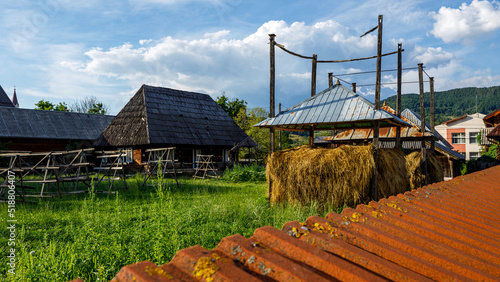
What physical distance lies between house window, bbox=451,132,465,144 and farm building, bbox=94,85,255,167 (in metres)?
33.4

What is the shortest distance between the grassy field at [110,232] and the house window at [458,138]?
44.5 metres

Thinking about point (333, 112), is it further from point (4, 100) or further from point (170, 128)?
point (4, 100)

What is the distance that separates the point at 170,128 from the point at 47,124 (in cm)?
1337

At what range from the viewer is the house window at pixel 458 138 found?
1703 inches

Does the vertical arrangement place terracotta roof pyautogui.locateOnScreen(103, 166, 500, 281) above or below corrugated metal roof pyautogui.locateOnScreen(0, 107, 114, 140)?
below

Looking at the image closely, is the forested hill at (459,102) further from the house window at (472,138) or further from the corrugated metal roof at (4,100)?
the corrugated metal roof at (4,100)

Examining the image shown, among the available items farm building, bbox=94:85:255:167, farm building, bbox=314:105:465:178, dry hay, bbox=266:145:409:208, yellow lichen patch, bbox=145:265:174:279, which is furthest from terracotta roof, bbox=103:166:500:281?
farm building, bbox=94:85:255:167

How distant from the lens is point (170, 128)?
2300 cm

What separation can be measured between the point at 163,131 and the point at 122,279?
21.9 meters

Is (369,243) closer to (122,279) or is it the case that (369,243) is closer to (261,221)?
(122,279)

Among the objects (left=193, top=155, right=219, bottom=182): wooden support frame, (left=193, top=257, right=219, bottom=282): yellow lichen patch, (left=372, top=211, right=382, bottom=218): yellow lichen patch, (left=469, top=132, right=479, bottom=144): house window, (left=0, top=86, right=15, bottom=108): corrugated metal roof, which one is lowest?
(left=193, top=155, right=219, bottom=182): wooden support frame

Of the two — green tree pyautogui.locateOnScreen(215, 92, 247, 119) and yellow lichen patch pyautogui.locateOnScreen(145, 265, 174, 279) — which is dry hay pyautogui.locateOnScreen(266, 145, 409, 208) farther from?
green tree pyautogui.locateOnScreen(215, 92, 247, 119)

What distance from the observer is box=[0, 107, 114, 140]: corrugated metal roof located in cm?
2588

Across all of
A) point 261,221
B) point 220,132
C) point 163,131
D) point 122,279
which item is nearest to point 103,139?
point 163,131
